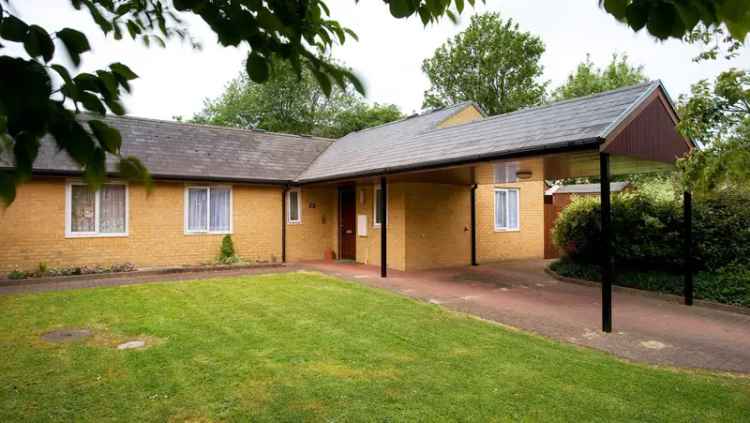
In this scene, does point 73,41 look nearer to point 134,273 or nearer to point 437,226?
point 134,273

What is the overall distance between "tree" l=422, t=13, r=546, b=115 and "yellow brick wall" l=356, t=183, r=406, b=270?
25924mm

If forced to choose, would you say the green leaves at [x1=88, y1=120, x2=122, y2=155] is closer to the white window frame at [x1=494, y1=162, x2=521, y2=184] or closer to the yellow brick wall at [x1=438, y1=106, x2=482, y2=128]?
the white window frame at [x1=494, y1=162, x2=521, y2=184]

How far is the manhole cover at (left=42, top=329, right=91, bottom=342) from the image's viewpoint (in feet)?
20.1

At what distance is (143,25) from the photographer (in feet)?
7.98

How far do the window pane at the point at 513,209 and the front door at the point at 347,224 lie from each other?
5.71 metres

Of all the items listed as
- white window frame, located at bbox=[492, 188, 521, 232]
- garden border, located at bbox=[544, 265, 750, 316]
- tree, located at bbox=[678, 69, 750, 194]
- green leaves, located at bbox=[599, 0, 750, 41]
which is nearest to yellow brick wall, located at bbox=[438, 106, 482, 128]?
white window frame, located at bbox=[492, 188, 521, 232]

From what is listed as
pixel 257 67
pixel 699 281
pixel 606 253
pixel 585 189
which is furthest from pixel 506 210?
pixel 257 67

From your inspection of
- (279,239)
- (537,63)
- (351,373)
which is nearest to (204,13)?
(351,373)

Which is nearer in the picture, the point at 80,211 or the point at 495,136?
the point at 495,136

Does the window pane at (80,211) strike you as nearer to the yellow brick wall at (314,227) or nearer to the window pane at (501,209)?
the yellow brick wall at (314,227)

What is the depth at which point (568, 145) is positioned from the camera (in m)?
7.09

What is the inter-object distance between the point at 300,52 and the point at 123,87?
0.69 m

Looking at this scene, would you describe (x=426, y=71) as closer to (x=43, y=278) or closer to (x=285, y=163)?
(x=285, y=163)

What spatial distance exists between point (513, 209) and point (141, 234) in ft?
41.1
